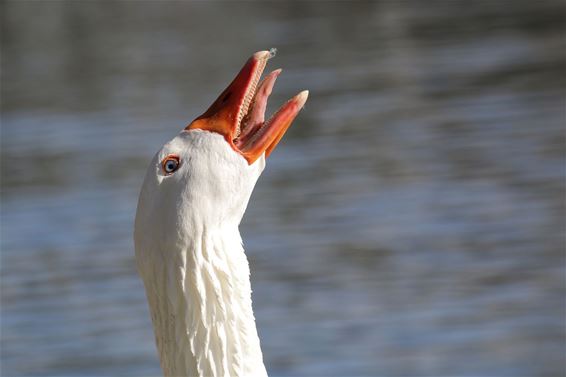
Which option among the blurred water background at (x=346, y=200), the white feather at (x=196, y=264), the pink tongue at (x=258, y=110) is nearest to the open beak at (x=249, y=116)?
the pink tongue at (x=258, y=110)

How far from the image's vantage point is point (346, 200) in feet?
41.3

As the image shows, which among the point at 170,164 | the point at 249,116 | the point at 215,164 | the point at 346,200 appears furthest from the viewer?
the point at 346,200

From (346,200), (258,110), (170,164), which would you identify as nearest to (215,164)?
(170,164)

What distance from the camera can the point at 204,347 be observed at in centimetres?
439

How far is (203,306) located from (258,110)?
2.67 feet

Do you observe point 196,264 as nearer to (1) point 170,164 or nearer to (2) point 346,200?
(1) point 170,164

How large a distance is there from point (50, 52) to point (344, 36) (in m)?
5.62

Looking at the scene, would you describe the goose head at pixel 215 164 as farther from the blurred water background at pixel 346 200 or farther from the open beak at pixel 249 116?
the blurred water background at pixel 346 200

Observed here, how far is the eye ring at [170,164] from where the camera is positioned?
4324 mm

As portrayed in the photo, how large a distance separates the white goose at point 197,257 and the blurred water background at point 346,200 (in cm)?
468

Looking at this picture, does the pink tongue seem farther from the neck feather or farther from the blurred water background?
the blurred water background

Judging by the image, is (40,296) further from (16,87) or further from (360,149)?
(16,87)

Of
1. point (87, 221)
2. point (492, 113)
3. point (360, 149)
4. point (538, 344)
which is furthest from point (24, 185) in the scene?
point (538, 344)

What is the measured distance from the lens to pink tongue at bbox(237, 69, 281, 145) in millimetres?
4755
